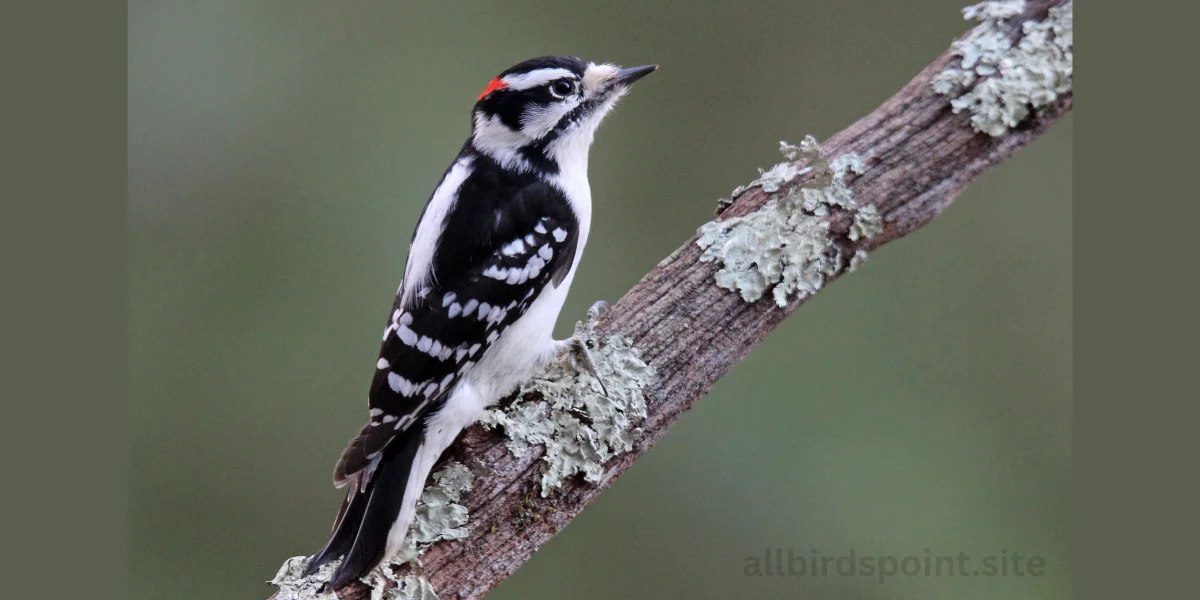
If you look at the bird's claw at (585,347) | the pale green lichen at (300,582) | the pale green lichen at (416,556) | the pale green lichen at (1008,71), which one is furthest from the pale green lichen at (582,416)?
the pale green lichen at (1008,71)

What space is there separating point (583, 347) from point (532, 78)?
54 cm

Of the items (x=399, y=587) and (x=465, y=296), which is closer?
(x=399, y=587)

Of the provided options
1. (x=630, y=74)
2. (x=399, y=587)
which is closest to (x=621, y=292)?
(x=630, y=74)

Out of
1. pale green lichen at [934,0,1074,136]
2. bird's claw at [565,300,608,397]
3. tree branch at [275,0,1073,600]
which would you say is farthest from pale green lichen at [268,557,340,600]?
pale green lichen at [934,0,1074,136]

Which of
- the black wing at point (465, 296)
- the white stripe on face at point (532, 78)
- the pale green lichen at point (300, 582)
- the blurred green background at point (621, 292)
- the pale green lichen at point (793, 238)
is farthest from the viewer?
the blurred green background at point (621, 292)

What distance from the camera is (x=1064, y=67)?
168cm

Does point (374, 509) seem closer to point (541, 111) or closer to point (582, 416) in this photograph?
point (582, 416)

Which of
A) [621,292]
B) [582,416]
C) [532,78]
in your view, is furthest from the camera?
[621,292]

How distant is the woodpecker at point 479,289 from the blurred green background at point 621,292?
0.54m

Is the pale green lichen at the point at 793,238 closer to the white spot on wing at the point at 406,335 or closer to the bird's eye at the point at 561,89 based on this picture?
the bird's eye at the point at 561,89

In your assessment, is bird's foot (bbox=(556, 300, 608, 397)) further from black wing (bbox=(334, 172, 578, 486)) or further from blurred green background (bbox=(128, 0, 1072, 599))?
blurred green background (bbox=(128, 0, 1072, 599))

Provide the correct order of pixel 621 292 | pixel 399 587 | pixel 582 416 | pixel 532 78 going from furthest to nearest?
pixel 621 292, pixel 532 78, pixel 582 416, pixel 399 587

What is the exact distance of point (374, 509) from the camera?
1.53 metres

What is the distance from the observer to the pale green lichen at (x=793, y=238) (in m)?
1.73
